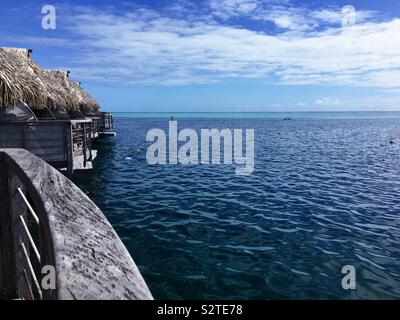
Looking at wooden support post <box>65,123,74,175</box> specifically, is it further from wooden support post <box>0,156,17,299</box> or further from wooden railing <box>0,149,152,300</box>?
wooden railing <box>0,149,152,300</box>

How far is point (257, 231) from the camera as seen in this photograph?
1103 centimetres

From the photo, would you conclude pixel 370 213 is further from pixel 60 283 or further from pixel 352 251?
pixel 60 283

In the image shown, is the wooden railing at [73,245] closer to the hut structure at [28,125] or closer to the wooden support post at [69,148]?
the hut structure at [28,125]

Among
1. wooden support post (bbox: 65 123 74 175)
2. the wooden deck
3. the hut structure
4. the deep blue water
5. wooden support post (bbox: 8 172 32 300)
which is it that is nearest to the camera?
wooden support post (bbox: 8 172 32 300)

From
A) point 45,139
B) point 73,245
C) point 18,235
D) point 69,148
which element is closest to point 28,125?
point 45,139

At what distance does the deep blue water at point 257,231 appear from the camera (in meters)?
7.82

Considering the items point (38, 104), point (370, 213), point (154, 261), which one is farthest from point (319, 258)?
point (38, 104)

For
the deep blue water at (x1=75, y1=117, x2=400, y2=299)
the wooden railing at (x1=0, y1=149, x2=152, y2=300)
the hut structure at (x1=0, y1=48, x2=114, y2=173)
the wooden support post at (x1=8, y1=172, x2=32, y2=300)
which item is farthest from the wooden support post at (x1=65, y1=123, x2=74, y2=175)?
the wooden railing at (x1=0, y1=149, x2=152, y2=300)

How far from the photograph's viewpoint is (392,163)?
27703mm

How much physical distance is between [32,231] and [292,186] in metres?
12.1

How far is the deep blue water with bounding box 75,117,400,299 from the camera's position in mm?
7816

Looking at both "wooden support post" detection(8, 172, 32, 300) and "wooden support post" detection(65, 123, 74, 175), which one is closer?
"wooden support post" detection(8, 172, 32, 300)

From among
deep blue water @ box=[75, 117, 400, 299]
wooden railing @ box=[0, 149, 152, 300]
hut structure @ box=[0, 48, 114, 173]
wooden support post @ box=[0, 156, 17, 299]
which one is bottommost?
deep blue water @ box=[75, 117, 400, 299]
